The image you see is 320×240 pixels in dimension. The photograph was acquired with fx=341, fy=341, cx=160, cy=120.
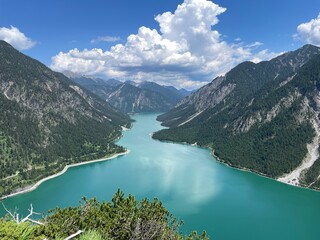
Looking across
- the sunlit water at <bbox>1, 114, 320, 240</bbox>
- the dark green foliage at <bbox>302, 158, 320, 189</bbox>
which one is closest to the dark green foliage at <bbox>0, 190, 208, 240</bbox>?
the sunlit water at <bbox>1, 114, 320, 240</bbox>

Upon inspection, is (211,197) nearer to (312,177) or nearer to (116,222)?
(312,177)

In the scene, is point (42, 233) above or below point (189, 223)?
above

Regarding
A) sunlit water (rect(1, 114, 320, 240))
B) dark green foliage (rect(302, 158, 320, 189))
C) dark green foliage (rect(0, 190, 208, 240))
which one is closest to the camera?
dark green foliage (rect(0, 190, 208, 240))

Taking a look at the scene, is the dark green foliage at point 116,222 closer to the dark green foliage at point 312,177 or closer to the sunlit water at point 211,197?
the sunlit water at point 211,197

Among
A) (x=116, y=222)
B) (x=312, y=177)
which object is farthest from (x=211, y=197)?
(x=116, y=222)

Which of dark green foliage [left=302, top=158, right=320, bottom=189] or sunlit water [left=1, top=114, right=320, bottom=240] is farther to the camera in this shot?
dark green foliage [left=302, top=158, right=320, bottom=189]

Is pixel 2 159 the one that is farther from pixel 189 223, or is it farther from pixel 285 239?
pixel 285 239

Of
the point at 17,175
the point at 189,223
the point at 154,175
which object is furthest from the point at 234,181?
the point at 17,175

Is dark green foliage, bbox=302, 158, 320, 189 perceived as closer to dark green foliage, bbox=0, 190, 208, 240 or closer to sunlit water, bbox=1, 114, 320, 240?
sunlit water, bbox=1, 114, 320, 240
